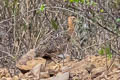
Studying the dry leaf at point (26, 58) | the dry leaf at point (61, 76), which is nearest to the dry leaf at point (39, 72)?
the dry leaf at point (61, 76)

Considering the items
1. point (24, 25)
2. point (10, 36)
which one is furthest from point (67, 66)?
point (10, 36)

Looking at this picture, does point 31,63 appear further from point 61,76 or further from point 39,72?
point 61,76

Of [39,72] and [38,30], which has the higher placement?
[38,30]

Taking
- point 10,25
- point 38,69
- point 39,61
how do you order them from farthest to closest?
point 10,25, point 39,61, point 38,69

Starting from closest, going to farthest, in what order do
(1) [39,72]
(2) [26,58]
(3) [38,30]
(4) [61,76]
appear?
(4) [61,76] → (1) [39,72] → (2) [26,58] → (3) [38,30]

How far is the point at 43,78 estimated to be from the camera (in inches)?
166

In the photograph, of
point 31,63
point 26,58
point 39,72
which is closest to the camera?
point 39,72

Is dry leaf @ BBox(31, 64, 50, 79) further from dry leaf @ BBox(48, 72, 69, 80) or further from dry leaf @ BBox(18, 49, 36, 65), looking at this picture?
dry leaf @ BBox(18, 49, 36, 65)

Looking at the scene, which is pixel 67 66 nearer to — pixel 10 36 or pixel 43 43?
pixel 43 43

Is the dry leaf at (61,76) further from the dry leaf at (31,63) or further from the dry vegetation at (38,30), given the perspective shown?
the dry vegetation at (38,30)

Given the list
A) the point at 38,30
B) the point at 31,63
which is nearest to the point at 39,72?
the point at 31,63

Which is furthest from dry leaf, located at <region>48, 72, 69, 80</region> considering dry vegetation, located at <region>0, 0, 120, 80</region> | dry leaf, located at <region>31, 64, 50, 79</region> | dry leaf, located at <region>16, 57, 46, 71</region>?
dry vegetation, located at <region>0, 0, 120, 80</region>

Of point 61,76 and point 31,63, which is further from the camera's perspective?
point 31,63

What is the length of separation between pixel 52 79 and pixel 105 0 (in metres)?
3.67
